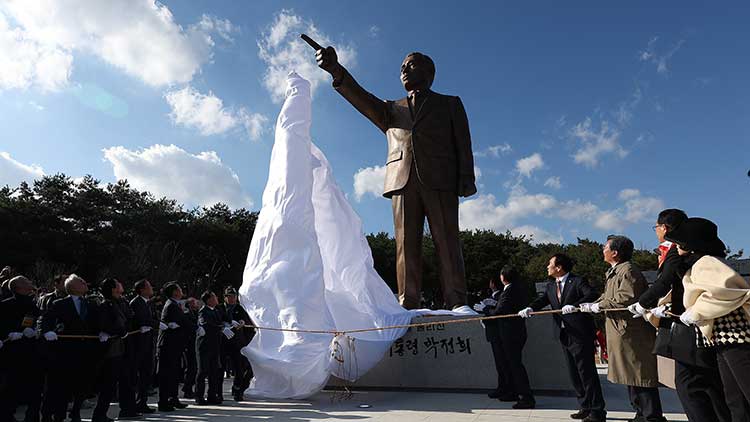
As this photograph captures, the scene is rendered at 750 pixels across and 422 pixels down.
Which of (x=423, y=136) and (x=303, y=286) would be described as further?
(x=423, y=136)

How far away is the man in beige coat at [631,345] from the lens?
475 cm

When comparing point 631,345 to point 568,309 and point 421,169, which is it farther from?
point 421,169

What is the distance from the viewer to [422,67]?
848 centimetres

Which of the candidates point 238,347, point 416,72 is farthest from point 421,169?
point 238,347

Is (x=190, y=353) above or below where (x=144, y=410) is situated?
above

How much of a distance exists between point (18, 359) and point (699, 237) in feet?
22.2

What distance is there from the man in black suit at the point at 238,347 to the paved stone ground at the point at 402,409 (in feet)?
1.06

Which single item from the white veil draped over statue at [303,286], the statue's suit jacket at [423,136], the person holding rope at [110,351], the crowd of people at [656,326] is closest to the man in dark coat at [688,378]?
the crowd of people at [656,326]

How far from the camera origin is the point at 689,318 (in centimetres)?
338

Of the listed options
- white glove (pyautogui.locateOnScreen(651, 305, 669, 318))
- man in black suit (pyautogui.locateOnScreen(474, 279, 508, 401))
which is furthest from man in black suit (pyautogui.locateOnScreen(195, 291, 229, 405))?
white glove (pyautogui.locateOnScreen(651, 305, 669, 318))

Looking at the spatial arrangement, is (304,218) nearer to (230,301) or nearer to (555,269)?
(230,301)

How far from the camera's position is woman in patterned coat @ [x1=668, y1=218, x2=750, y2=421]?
320cm

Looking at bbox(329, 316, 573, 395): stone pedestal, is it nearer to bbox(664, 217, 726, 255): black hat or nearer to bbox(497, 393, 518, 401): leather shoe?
bbox(497, 393, 518, 401): leather shoe

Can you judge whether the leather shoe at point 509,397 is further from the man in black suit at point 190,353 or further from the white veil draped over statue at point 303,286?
the man in black suit at point 190,353
